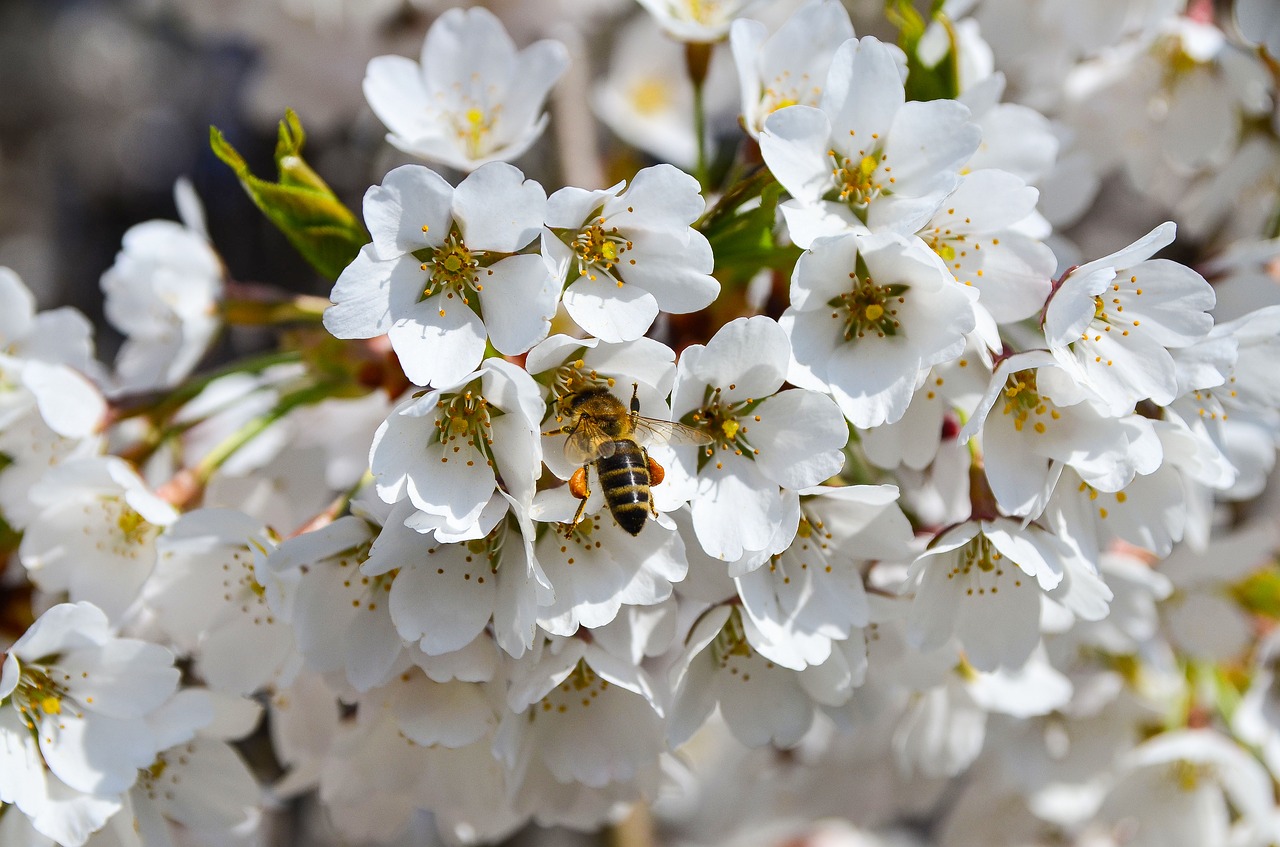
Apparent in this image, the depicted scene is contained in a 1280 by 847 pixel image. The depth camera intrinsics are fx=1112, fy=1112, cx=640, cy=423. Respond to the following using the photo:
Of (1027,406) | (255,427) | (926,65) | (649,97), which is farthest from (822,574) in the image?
(649,97)

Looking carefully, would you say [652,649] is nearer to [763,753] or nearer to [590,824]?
[590,824]

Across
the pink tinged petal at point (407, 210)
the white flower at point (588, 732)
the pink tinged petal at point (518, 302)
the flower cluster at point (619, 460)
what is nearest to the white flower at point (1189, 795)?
the flower cluster at point (619, 460)

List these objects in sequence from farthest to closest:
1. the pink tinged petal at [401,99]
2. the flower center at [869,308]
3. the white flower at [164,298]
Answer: the white flower at [164,298]
the pink tinged petal at [401,99]
the flower center at [869,308]

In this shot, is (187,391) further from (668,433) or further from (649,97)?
(649,97)

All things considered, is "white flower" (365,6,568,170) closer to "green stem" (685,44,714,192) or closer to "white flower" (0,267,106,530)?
"green stem" (685,44,714,192)

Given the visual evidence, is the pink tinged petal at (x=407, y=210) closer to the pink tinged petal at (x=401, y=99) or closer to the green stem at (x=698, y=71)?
the pink tinged petal at (x=401, y=99)

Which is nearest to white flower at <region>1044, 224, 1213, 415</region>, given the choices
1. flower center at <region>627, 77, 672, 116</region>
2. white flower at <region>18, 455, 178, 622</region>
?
white flower at <region>18, 455, 178, 622</region>

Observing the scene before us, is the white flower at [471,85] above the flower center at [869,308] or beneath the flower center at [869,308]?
above
